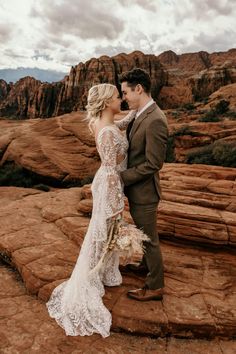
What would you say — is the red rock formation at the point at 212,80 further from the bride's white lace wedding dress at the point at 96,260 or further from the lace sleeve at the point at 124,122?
the bride's white lace wedding dress at the point at 96,260

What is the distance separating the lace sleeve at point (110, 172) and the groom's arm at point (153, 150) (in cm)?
26

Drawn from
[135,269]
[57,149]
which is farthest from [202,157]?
[135,269]

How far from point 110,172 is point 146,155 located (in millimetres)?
471

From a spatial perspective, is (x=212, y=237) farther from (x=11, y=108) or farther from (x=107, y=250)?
(x=11, y=108)

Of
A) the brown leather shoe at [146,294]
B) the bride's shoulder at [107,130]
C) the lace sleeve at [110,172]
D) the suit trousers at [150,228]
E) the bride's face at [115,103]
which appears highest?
the bride's face at [115,103]

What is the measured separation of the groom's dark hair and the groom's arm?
49 cm

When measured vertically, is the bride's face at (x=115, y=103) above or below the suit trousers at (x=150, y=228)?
above

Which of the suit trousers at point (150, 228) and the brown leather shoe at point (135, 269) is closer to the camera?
the suit trousers at point (150, 228)

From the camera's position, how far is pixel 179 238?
5652 millimetres

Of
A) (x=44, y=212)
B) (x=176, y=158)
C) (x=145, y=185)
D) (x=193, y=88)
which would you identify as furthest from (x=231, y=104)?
(x=193, y=88)

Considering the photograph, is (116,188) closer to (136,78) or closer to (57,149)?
(136,78)

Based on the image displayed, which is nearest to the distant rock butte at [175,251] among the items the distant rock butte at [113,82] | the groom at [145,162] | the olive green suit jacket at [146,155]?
the groom at [145,162]

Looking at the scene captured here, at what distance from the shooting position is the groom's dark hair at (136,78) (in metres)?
3.91

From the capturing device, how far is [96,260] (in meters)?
4.31
